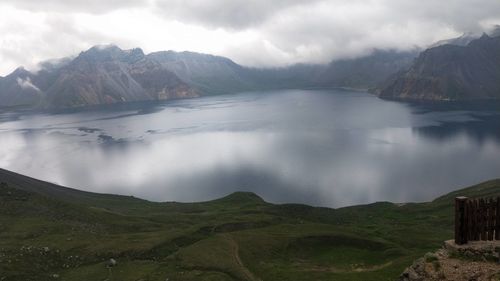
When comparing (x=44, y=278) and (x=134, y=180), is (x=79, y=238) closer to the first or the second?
(x=44, y=278)

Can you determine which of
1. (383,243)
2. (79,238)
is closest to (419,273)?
(383,243)

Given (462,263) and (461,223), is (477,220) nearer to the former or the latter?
(461,223)

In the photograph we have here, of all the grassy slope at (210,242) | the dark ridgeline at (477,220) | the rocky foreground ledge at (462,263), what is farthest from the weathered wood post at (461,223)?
the grassy slope at (210,242)

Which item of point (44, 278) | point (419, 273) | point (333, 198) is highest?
point (419, 273)

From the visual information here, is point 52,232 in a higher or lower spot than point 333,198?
higher

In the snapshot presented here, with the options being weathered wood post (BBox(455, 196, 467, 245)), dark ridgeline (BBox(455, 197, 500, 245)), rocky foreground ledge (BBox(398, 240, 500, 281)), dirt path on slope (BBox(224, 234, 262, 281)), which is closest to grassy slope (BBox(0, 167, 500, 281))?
dirt path on slope (BBox(224, 234, 262, 281))

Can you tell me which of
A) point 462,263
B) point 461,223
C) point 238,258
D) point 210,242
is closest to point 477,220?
point 461,223

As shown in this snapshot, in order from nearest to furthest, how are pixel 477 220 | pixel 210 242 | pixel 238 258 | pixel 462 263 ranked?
pixel 462 263, pixel 477 220, pixel 238 258, pixel 210 242

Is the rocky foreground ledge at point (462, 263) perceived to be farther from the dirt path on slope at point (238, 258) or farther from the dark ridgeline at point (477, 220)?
the dirt path on slope at point (238, 258)
